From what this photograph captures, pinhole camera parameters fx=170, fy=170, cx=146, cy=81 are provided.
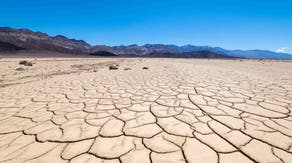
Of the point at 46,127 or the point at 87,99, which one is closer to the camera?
the point at 46,127

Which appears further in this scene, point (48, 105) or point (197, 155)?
point (48, 105)

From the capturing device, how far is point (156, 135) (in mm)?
1764

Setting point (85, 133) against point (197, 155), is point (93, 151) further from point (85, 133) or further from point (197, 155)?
point (197, 155)

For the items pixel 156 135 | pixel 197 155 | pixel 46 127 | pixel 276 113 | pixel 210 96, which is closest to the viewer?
pixel 197 155

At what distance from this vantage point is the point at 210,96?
10.1 ft

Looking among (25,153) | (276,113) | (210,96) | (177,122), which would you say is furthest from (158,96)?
(25,153)

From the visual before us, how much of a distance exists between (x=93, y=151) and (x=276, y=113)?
92.0 inches

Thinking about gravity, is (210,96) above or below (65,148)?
above

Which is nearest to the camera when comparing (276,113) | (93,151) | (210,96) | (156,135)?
(93,151)

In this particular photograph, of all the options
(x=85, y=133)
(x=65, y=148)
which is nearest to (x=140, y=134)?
(x=85, y=133)

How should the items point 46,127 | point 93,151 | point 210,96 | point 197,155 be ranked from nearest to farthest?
point 197,155 → point 93,151 → point 46,127 → point 210,96

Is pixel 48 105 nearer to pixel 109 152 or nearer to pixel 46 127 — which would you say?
pixel 46 127

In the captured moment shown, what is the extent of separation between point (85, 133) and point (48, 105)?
53.1 inches

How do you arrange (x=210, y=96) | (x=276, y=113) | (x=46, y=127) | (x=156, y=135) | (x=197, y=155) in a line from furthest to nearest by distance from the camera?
1. (x=210, y=96)
2. (x=276, y=113)
3. (x=46, y=127)
4. (x=156, y=135)
5. (x=197, y=155)
